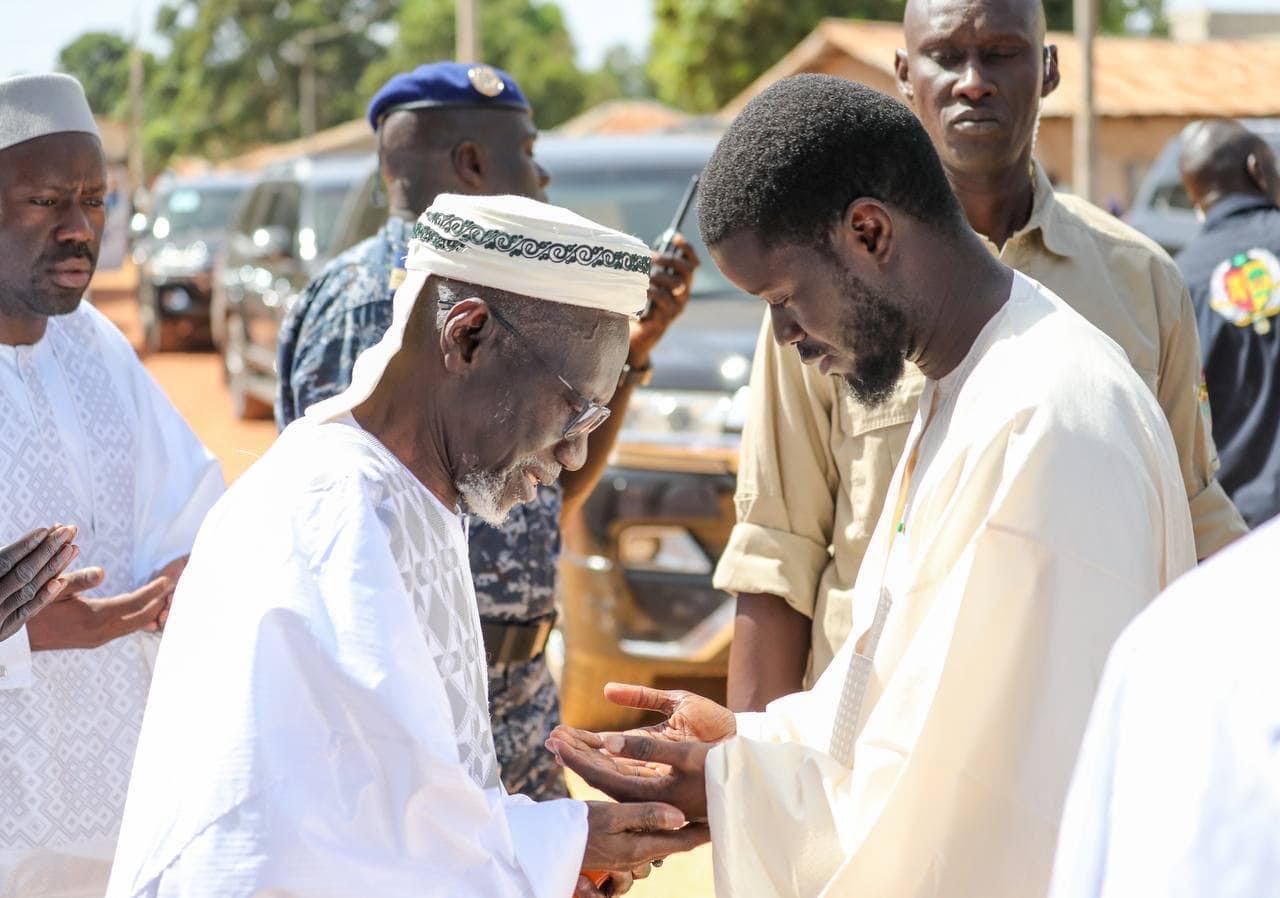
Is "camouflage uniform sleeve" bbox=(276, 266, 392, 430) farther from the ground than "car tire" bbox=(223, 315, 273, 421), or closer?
farther from the ground

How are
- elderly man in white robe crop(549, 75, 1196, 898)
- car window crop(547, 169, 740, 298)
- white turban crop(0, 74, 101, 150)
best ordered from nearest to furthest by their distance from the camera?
elderly man in white robe crop(549, 75, 1196, 898)
white turban crop(0, 74, 101, 150)
car window crop(547, 169, 740, 298)

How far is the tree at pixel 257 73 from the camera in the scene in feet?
246

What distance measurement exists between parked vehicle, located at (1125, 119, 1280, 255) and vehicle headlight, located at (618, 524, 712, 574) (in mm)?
7064

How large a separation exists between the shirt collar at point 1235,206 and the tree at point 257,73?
70.1m

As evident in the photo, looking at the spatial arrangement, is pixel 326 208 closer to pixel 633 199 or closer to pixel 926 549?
pixel 633 199

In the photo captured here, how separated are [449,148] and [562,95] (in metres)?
57.8

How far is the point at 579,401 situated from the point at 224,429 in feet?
47.8

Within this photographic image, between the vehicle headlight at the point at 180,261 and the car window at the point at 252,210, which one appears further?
the vehicle headlight at the point at 180,261

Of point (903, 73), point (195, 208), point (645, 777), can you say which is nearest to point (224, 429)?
point (195, 208)

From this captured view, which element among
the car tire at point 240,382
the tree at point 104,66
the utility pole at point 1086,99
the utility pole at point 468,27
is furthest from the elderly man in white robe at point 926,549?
the tree at point 104,66

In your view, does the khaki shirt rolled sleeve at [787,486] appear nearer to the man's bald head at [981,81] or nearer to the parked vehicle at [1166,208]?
the man's bald head at [981,81]

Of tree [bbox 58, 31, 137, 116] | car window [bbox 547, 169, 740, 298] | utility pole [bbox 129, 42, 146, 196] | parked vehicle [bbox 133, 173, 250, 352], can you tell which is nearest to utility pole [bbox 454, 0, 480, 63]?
parked vehicle [bbox 133, 173, 250, 352]

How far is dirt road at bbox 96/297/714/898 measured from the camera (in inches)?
233

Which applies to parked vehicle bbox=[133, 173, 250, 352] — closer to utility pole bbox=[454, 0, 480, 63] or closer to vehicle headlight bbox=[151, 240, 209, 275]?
vehicle headlight bbox=[151, 240, 209, 275]
